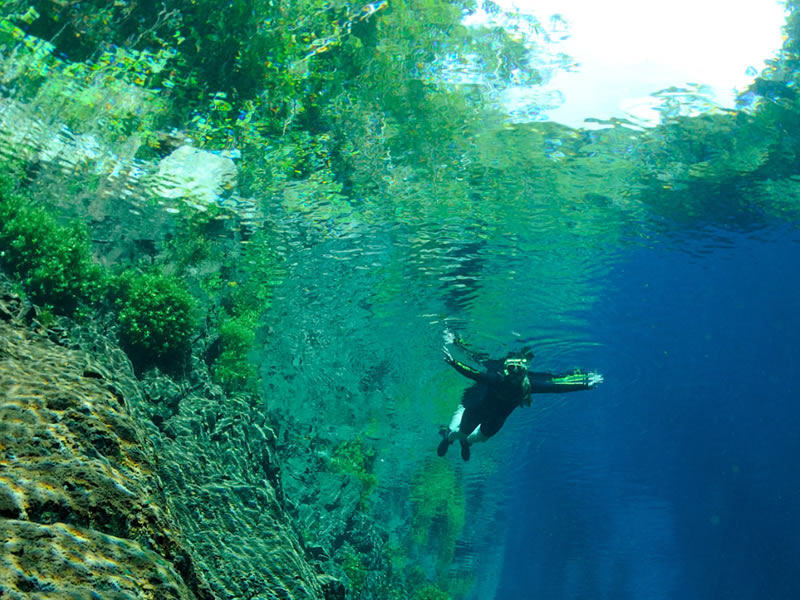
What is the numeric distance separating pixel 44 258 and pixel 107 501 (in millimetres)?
Result: 7109

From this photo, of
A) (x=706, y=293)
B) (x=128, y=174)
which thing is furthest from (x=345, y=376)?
(x=706, y=293)

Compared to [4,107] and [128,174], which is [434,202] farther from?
[4,107]

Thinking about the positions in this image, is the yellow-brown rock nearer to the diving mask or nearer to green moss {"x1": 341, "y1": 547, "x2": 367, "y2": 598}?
the diving mask

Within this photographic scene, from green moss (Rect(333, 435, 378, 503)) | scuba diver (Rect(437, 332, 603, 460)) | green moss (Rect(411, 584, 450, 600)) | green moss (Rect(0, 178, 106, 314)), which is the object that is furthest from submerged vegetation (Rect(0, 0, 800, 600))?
green moss (Rect(411, 584, 450, 600))

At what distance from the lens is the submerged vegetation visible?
8586 millimetres

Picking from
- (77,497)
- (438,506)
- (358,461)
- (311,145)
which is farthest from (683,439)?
(77,497)

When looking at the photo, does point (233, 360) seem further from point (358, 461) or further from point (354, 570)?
point (358, 461)

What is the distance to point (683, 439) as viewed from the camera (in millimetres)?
29922

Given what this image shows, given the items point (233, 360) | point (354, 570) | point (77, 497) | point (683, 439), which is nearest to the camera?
point (77, 497)

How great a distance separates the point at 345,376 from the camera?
1978 cm

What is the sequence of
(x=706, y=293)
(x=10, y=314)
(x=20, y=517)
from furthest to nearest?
(x=706, y=293) → (x=10, y=314) → (x=20, y=517)

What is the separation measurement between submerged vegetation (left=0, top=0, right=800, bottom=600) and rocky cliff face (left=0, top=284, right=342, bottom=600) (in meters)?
3.64

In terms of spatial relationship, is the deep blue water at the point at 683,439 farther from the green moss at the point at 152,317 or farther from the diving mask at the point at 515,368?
the green moss at the point at 152,317

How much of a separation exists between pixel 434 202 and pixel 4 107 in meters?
10.0
